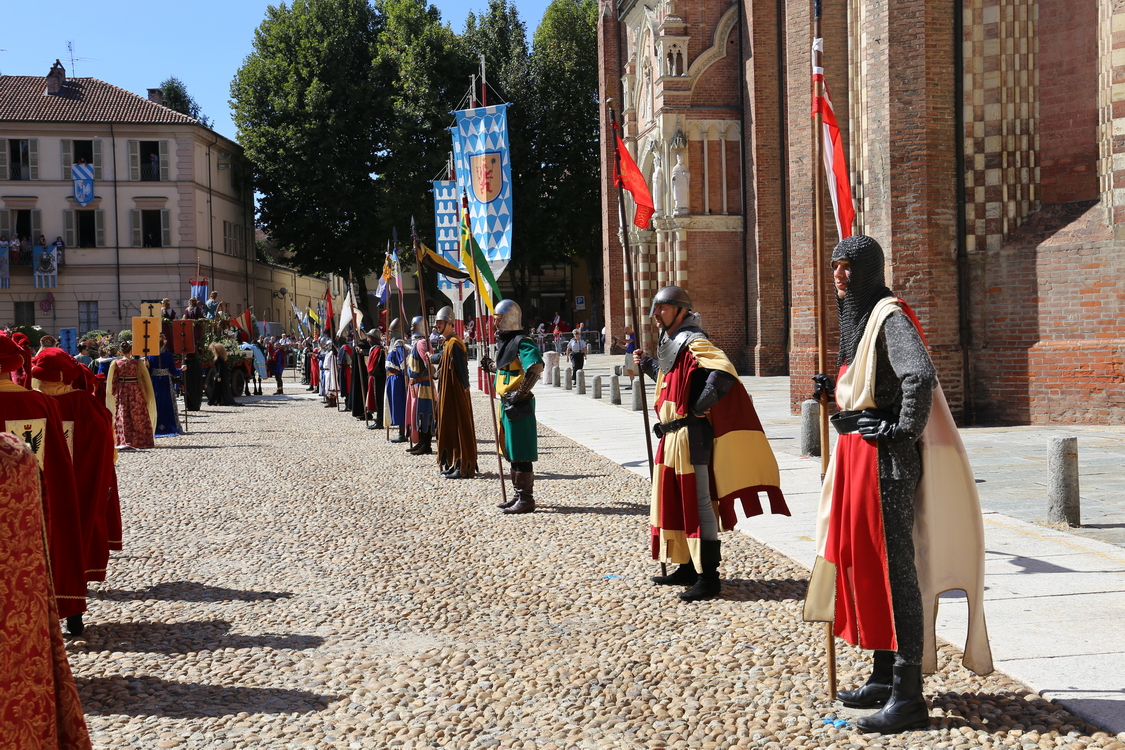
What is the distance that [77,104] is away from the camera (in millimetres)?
50375

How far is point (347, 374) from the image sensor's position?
24.0 m

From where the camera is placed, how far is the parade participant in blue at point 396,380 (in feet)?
52.8

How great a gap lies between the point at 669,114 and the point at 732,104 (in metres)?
1.80

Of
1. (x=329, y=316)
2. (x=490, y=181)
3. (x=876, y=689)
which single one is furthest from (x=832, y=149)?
(x=329, y=316)

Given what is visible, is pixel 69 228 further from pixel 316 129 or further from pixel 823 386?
pixel 823 386

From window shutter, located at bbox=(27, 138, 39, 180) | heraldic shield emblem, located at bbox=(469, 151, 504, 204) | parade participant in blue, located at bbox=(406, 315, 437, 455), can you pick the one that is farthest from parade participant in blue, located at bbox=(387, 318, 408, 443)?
window shutter, located at bbox=(27, 138, 39, 180)

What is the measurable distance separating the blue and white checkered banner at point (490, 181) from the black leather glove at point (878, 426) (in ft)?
33.9

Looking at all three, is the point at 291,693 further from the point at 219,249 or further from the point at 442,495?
the point at 219,249

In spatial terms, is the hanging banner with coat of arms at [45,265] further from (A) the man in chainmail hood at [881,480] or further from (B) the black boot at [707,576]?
(A) the man in chainmail hood at [881,480]

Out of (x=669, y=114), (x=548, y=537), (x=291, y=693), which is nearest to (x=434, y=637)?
(x=291, y=693)

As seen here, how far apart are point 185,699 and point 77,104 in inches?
2089

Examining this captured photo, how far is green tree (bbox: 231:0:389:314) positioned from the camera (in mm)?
44312

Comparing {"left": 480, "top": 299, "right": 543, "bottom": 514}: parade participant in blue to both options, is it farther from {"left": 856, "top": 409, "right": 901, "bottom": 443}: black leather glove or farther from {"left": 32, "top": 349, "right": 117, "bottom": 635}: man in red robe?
{"left": 856, "top": 409, "right": 901, "bottom": 443}: black leather glove

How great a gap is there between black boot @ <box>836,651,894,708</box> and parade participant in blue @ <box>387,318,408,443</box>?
40.4ft
